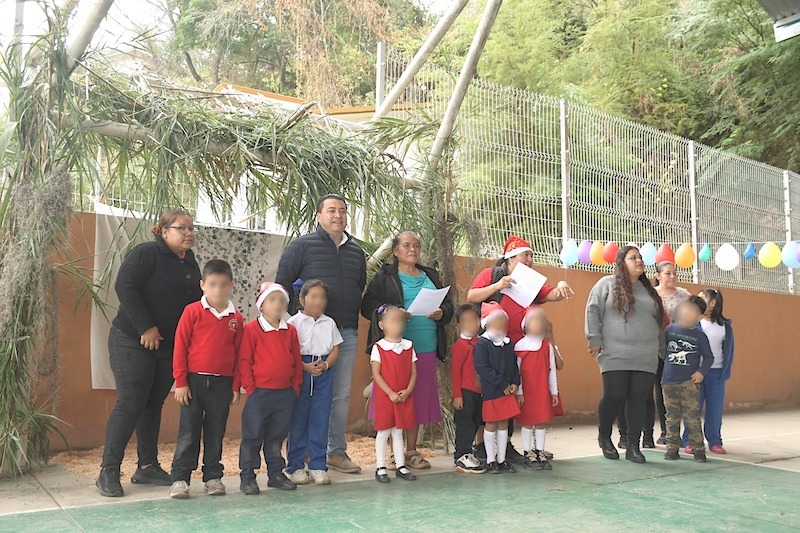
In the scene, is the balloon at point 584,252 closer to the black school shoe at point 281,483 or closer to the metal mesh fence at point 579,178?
the metal mesh fence at point 579,178

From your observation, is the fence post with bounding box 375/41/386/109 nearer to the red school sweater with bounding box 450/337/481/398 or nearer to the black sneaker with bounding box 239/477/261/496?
the red school sweater with bounding box 450/337/481/398

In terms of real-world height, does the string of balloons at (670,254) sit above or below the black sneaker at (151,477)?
above

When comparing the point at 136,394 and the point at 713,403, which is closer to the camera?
the point at 136,394

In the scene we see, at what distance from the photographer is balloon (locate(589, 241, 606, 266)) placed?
840cm

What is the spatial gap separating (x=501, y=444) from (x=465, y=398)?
1.29 ft

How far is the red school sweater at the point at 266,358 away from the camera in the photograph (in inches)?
183

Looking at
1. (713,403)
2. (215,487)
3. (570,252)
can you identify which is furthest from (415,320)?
(570,252)

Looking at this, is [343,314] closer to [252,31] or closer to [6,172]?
[6,172]

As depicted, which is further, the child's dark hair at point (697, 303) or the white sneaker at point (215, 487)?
the child's dark hair at point (697, 303)

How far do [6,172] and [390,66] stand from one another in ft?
12.3

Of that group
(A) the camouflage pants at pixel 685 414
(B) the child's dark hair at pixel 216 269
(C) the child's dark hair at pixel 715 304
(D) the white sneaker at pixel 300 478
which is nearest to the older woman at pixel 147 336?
(B) the child's dark hair at pixel 216 269

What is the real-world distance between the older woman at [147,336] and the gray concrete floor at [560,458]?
7.0 inches

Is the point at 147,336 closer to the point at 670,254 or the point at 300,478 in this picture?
the point at 300,478

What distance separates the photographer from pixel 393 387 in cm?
511
